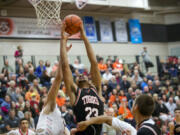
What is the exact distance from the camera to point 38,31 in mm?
18984

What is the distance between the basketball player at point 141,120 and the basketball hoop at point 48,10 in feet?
16.5

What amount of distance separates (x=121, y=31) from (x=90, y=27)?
2.38m

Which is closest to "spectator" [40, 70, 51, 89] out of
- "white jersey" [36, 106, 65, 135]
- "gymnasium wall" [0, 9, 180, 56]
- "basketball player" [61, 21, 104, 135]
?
"gymnasium wall" [0, 9, 180, 56]

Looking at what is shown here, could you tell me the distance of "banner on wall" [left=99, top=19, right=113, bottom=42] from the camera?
70.6 feet

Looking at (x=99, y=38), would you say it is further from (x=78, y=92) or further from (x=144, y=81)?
(x=78, y=92)

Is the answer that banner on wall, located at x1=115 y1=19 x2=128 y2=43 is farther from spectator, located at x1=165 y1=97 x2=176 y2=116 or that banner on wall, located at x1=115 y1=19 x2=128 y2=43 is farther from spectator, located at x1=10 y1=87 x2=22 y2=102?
spectator, located at x1=10 y1=87 x2=22 y2=102

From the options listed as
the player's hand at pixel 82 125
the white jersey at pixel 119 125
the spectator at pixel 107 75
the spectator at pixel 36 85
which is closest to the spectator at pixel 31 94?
the spectator at pixel 36 85

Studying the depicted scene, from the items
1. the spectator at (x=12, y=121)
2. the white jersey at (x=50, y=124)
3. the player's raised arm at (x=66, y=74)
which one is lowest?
the spectator at (x=12, y=121)

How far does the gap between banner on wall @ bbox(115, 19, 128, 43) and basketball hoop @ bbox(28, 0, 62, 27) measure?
12556 millimetres

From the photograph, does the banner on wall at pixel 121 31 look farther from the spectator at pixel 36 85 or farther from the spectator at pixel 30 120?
the spectator at pixel 30 120

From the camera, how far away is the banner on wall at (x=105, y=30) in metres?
21.5

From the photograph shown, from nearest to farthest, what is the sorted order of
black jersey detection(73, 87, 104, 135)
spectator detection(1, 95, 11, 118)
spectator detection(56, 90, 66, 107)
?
1. black jersey detection(73, 87, 104, 135)
2. spectator detection(1, 95, 11, 118)
3. spectator detection(56, 90, 66, 107)

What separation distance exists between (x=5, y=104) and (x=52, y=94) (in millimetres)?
6929

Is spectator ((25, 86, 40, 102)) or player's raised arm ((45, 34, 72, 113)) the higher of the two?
player's raised arm ((45, 34, 72, 113))
